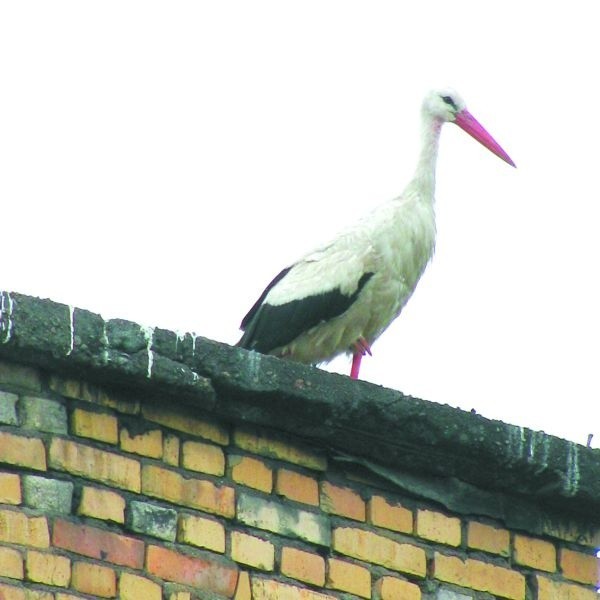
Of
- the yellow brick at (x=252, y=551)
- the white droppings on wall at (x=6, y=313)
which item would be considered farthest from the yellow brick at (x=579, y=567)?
the white droppings on wall at (x=6, y=313)

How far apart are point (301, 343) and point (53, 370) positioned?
10.6ft

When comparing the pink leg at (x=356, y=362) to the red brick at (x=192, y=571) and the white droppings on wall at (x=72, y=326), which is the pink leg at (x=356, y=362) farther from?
the white droppings on wall at (x=72, y=326)

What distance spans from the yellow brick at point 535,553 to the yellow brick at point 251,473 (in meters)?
1.08

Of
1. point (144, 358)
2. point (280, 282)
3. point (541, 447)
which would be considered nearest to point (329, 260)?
point (280, 282)

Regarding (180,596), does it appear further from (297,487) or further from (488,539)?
(488,539)

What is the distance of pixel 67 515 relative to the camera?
690 centimetres

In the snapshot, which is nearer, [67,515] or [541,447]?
[67,515]

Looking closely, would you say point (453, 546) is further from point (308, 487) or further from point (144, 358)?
point (144, 358)

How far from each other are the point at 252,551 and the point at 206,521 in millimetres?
193

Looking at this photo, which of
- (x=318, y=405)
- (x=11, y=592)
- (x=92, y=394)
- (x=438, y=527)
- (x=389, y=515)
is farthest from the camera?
(x=438, y=527)

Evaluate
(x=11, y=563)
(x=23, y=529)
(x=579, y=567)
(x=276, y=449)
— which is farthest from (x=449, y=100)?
(x=11, y=563)

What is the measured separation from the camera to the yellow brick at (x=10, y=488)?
22.3 ft

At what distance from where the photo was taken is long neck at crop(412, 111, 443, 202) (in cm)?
1085

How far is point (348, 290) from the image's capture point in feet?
33.3
